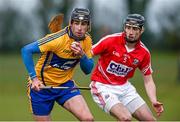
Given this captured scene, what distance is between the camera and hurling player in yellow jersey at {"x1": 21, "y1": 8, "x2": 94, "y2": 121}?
9.84 meters

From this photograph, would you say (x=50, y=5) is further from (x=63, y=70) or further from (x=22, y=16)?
(x=63, y=70)

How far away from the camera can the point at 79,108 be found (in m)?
9.88

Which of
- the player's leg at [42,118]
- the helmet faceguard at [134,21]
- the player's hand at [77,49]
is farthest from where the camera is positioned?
the player's leg at [42,118]

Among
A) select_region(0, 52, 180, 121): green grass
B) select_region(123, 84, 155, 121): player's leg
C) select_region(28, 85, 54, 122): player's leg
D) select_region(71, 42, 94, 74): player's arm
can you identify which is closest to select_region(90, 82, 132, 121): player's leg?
select_region(123, 84, 155, 121): player's leg

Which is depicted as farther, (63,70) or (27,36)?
(27,36)

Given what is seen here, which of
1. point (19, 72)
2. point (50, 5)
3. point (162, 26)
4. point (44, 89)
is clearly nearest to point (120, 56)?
point (44, 89)

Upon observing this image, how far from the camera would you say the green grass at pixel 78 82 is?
1667cm

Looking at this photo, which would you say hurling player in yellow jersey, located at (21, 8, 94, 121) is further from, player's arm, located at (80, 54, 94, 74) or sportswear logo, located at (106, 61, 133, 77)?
sportswear logo, located at (106, 61, 133, 77)

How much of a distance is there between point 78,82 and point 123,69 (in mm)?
11401

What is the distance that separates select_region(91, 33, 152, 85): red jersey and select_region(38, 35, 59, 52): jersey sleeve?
54 cm

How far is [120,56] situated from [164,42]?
23.2m

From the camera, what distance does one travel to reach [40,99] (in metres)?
10.3

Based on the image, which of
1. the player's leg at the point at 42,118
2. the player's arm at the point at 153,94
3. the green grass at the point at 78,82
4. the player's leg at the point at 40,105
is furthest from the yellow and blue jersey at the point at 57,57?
the green grass at the point at 78,82

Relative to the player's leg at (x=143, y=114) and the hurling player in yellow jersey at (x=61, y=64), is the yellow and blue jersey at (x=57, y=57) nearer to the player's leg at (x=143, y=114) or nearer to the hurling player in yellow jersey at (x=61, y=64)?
the hurling player in yellow jersey at (x=61, y=64)
